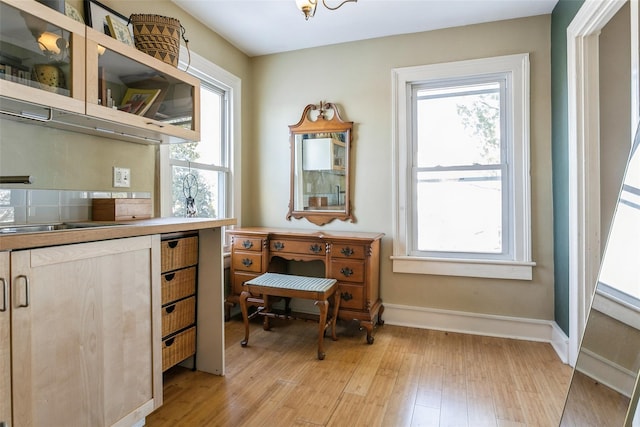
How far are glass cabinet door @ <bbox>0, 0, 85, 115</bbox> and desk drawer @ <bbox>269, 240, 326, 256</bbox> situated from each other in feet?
5.48

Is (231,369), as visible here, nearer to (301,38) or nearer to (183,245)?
(183,245)

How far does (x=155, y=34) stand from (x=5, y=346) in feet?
5.42

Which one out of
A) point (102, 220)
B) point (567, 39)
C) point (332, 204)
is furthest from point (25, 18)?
point (567, 39)

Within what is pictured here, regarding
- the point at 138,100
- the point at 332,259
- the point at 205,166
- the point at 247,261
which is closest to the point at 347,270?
the point at 332,259

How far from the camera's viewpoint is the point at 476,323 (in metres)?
2.76

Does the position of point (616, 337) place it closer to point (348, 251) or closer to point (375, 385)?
point (375, 385)

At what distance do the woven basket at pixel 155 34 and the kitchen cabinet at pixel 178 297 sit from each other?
104 cm

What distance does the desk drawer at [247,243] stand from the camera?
2.84m

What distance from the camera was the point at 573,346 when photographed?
2150 millimetres

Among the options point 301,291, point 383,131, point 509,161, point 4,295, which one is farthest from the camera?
point 383,131

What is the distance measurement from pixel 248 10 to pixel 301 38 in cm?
59

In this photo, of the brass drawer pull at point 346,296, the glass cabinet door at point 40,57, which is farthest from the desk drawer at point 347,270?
the glass cabinet door at point 40,57

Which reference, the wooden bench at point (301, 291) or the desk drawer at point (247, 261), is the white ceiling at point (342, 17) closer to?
the desk drawer at point (247, 261)

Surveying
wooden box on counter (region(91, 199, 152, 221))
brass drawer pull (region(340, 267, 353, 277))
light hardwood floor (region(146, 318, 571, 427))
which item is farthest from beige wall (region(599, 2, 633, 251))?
wooden box on counter (region(91, 199, 152, 221))
